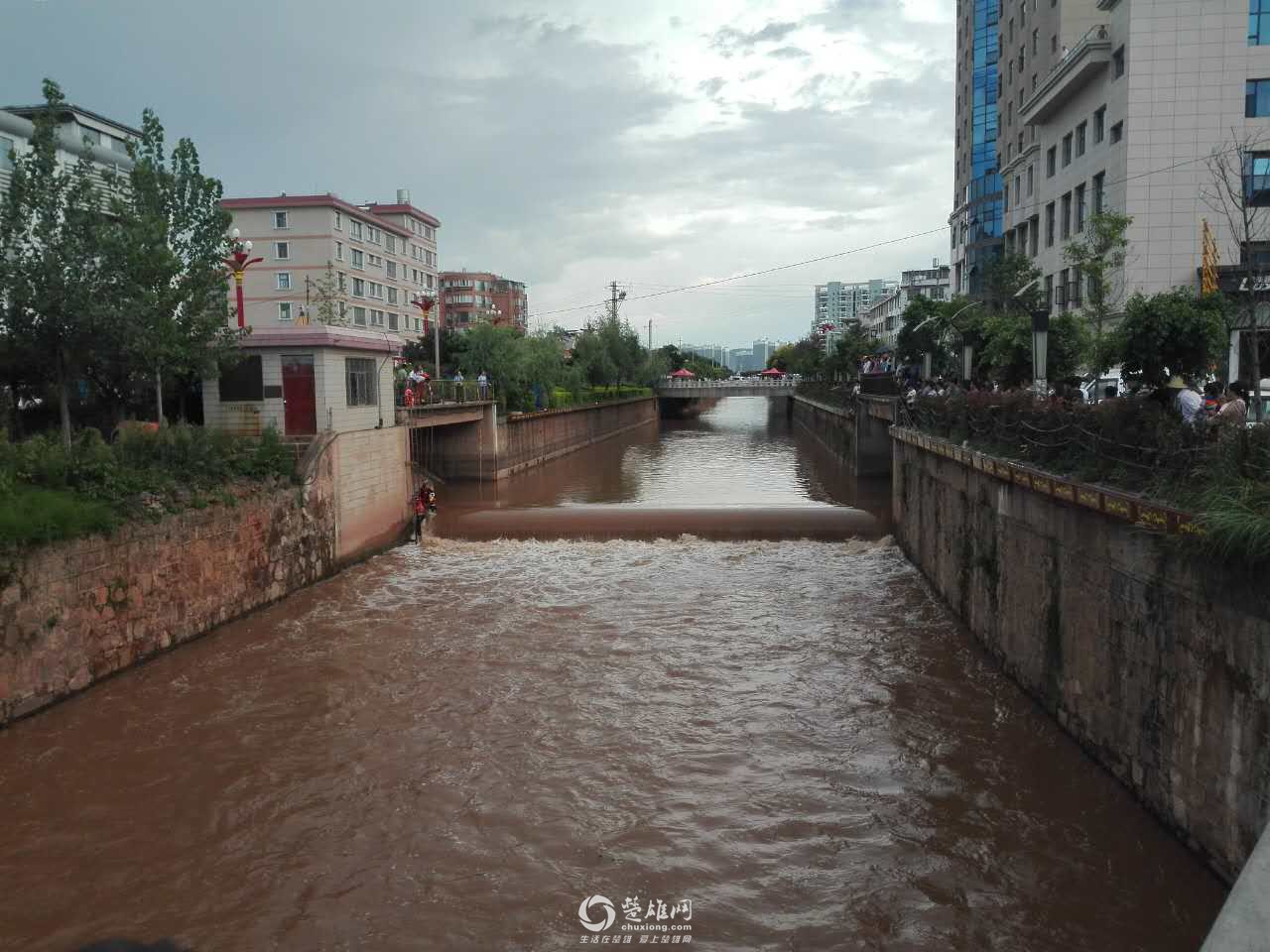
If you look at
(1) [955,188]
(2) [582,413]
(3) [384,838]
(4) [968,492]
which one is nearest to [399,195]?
(2) [582,413]

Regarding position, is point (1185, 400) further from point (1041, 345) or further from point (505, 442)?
point (505, 442)

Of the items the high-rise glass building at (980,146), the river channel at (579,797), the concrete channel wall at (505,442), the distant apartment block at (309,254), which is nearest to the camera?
the river channel at (579,797)

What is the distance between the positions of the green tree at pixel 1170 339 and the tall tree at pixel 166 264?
17580mm

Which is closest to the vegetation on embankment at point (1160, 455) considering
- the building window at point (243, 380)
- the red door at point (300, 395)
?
the red door at point (300, 395)

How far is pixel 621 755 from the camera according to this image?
1090 cm

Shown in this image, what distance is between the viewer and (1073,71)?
3534cm

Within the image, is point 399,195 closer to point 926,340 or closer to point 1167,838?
point 926,340

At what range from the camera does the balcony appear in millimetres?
33562

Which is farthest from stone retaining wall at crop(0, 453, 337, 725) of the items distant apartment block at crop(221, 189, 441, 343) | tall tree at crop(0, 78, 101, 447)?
distant apartment block at crop(221, 189, 441, 343)

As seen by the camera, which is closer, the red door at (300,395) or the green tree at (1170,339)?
the green tree at (1170,339)

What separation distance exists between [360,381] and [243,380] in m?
2.89

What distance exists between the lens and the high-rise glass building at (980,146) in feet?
198

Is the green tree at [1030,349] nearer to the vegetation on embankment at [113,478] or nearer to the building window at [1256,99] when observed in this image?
the vegetation on embankment at [113,478]

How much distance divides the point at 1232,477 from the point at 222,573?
606 inches
